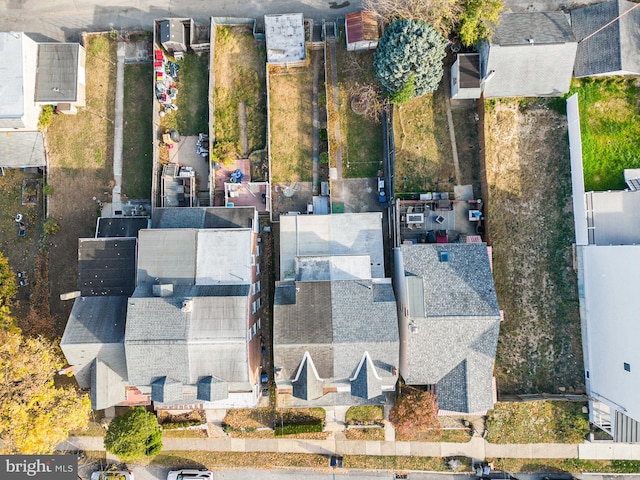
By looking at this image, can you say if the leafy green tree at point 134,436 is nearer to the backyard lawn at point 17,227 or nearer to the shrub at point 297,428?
the shrub at point 297,428

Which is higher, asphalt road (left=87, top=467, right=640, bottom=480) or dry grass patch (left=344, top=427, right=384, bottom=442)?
dry grass patch (left=344, top=427, right=384, bottom=442)

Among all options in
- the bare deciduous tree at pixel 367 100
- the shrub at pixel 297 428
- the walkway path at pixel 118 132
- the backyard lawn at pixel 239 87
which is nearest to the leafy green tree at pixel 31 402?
the walkway path at pixel 118 132

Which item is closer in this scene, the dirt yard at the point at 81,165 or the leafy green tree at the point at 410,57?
the leafy green tree at the point at 410,57

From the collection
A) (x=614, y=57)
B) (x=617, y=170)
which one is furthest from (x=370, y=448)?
(x=614, y=57)

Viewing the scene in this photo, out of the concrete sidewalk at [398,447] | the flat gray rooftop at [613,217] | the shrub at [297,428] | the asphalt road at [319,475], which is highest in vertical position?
the flat gray rooftop at [613,217]

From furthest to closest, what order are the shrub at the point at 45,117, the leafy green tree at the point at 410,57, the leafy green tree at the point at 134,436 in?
the shrub at the point at 45,117 < the leafy green tree at the point at 134,436 < the leafy green tree at the point at 410,57

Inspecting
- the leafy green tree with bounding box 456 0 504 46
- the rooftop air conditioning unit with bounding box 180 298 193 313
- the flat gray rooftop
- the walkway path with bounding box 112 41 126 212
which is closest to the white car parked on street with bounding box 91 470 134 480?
the rooftop air conditioning unit with bounding box 180 298 193 313

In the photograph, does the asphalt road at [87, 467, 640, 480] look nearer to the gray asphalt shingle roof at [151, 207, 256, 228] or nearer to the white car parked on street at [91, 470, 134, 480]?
the white car parked on street at [91, 470, 134, 480]

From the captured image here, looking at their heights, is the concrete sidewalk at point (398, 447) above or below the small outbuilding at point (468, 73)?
below
